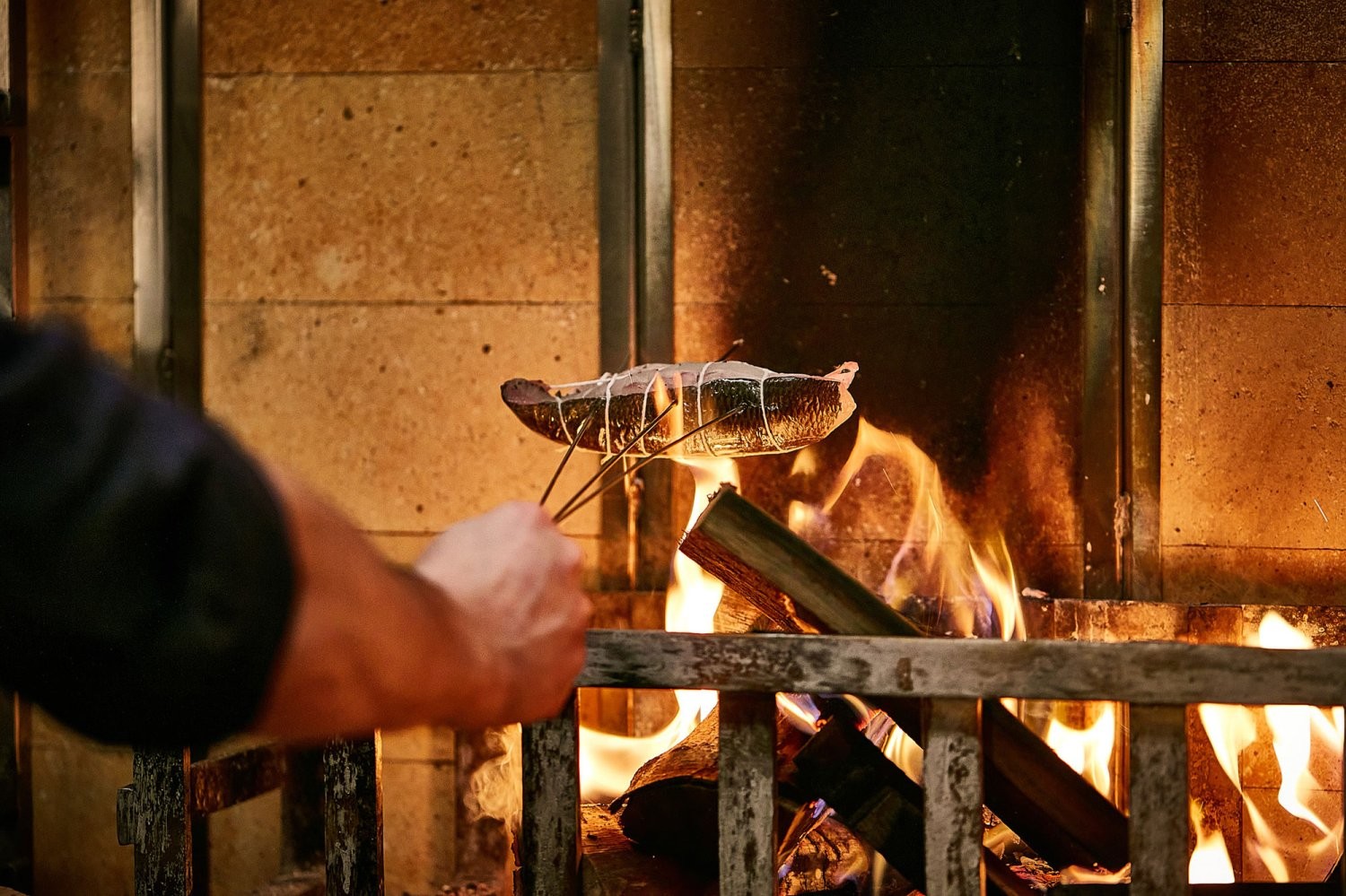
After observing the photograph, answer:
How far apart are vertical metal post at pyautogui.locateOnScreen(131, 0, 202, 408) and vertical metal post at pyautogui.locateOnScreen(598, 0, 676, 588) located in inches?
75.3

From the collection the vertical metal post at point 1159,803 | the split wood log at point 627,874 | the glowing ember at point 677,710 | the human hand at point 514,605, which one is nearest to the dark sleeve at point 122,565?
the human hand at point 514,605

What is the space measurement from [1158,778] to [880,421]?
2.48m

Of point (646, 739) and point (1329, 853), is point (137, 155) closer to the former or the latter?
point (646, 739)

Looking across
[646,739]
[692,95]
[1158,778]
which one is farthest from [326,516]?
[692,95]

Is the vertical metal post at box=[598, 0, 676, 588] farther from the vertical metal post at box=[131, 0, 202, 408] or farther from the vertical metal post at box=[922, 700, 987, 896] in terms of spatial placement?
the vertical metal post at box=[922, 700, 987, 896]

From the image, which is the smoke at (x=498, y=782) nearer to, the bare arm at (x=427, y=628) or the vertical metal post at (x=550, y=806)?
the vertical metal post at (x=550, y=806)

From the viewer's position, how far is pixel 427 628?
81 cm

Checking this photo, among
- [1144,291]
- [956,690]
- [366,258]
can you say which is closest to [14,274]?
[366,258]

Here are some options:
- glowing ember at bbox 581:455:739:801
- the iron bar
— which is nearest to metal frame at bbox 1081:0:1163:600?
glowing ember at bbox 581:455:739:801

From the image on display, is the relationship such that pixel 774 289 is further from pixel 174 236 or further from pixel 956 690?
pixel 174 236

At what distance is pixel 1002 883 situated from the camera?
2.45 m

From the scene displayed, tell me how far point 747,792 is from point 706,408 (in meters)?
1.10

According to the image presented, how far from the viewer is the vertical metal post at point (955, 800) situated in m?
2.04

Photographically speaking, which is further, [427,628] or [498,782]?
[498,782]
